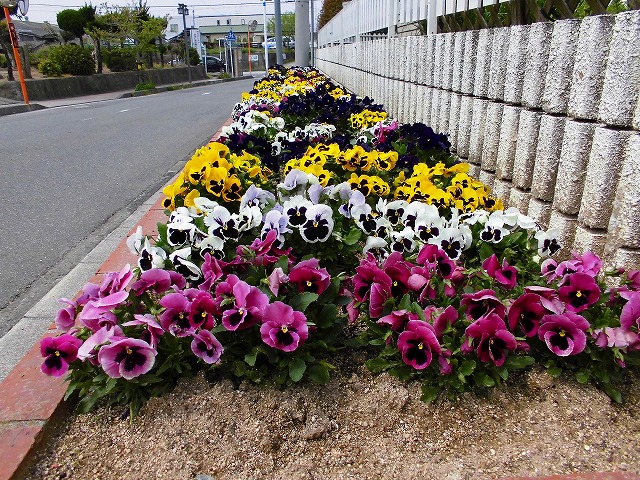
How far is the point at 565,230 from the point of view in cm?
268

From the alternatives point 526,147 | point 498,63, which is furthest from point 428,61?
point 526,147

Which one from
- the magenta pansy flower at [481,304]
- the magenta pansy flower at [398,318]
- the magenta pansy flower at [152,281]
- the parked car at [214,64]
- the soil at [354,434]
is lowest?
the parked car at [214,64]

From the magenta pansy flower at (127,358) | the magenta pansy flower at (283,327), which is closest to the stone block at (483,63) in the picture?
the magenta pansy flower at (283,327)

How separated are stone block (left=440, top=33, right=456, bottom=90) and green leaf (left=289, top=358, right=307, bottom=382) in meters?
2.92

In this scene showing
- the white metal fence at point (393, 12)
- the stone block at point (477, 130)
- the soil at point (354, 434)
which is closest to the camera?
the soil at point (354, 434)

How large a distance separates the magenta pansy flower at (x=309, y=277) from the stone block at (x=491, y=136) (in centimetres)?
181

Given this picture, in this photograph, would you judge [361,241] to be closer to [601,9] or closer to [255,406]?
[255,406]

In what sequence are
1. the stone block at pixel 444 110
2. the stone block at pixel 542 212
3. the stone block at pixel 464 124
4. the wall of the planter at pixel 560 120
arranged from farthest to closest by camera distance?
the stone block at pixel 444 110, the stone block at pixel 464 124, the stone block at pixel 542 212, the wall of the planter at pixel 560 120

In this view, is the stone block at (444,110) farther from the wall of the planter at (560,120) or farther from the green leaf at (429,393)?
the green leaf at (429,393)

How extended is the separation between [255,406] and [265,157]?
2.49 metres

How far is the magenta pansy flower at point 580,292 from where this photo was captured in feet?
6.66

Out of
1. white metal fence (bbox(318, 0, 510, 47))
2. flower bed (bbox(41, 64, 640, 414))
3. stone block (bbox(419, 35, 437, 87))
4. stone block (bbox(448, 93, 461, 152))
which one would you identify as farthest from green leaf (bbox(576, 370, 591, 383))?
stone block (bbox(419, 35, 437, 87))

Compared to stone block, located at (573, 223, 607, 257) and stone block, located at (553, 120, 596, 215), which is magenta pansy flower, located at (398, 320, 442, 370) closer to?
stone block, located at (573, 223, 607, 257)

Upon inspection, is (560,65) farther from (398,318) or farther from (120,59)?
(120,59)
